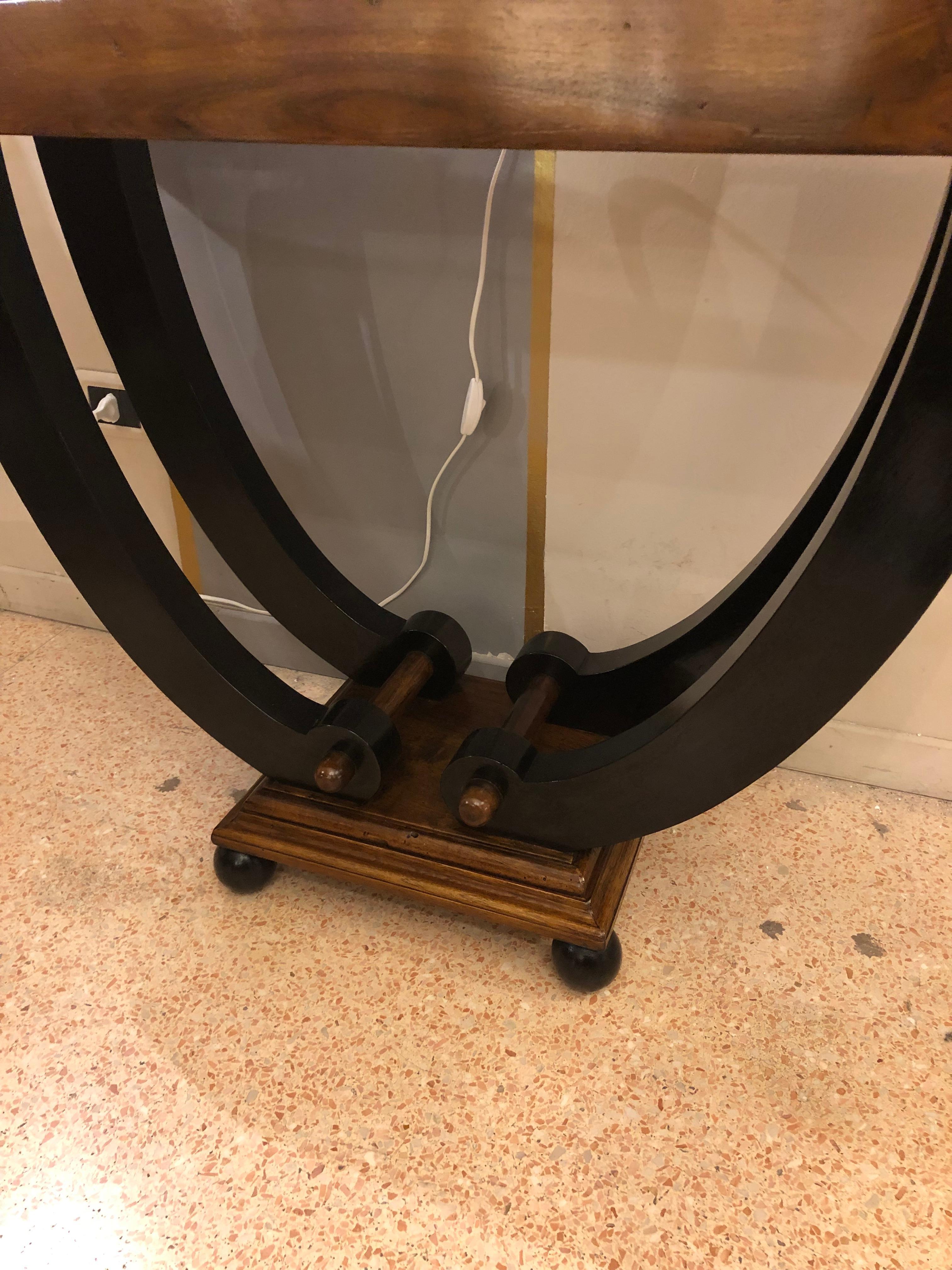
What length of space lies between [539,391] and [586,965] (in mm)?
694

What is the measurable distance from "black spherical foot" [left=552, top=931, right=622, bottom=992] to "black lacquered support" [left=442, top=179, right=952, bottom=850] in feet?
0.37

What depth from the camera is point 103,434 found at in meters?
1.01

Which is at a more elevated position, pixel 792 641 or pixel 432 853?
pixel 792 641

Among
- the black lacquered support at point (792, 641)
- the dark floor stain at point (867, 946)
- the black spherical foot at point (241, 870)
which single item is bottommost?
the dark floor stain at point (867, 946)

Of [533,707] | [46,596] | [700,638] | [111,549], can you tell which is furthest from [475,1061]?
[46,596]

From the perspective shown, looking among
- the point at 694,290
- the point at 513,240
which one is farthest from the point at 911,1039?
the point at 513,240

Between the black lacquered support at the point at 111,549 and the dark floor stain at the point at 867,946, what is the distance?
0.67 metres

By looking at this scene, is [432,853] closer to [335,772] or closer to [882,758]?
[335,772]

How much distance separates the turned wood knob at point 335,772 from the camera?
91 centimetres

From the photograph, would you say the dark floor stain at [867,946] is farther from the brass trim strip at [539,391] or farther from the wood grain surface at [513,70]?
the wood grain surface at [513,70]

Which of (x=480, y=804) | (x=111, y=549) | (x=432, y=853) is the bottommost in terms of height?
(x=432, y=853)

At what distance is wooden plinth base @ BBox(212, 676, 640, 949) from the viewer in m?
0.89

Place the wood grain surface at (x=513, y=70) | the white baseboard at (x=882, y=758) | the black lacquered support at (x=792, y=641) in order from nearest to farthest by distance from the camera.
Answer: the wood grain surface at (x=513, y=70) → the black lacquered support at (x=792, y=641) → the white baseboard at (x=882, y=758)

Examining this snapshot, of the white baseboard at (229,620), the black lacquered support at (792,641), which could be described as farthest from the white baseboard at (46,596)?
the black lacquered support at (792,641)
